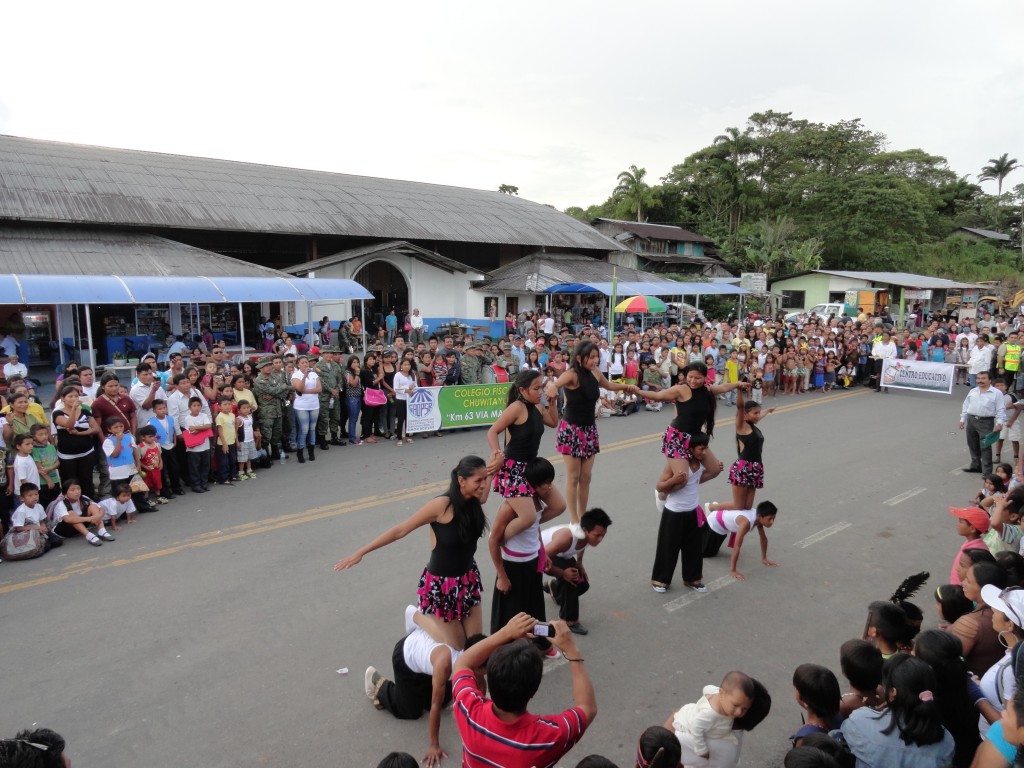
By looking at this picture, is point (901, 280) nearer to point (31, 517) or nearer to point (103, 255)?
point (103, 255)

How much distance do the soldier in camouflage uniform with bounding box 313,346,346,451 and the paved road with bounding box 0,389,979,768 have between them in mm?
1569

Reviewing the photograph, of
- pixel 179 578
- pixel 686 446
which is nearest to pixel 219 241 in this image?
pixel 179 578

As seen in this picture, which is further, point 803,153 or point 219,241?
point 803,153

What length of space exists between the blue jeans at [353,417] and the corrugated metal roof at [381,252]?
1287 cm

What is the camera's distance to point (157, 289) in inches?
611

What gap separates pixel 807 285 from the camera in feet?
124

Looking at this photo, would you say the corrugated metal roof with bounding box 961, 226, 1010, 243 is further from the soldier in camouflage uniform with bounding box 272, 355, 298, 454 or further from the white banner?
the soldier in camouflage uniform with bounding box 272, 355, 298, 454

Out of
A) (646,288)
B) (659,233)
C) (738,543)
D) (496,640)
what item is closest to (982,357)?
(738,543)

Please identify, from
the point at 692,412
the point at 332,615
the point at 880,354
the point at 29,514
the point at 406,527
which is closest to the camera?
the point at 406,527

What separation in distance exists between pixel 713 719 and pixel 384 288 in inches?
990

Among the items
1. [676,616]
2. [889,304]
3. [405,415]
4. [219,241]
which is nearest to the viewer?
[676,616]

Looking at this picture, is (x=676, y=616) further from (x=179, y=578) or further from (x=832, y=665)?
(x=179, y=578)

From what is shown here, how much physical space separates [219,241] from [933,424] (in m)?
21.9

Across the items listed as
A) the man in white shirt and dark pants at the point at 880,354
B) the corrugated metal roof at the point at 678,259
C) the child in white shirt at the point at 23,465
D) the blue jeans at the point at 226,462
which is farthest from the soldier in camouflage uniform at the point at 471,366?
the corrugated metal roof at the point at 678,259
